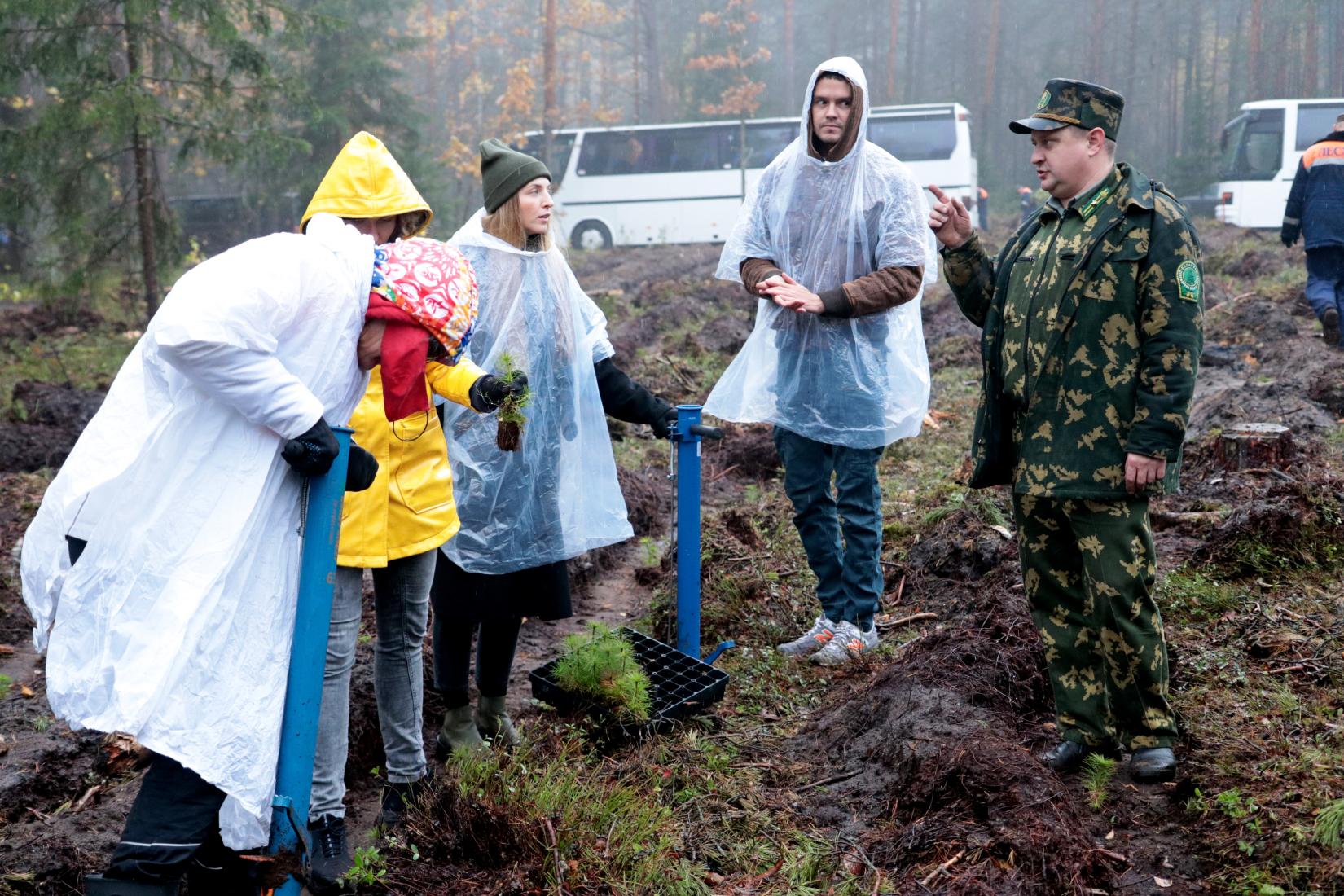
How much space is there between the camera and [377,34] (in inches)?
825

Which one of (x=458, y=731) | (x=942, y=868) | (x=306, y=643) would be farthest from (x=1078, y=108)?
(x=458, y=731)

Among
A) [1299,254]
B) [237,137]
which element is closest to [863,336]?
[237,137]

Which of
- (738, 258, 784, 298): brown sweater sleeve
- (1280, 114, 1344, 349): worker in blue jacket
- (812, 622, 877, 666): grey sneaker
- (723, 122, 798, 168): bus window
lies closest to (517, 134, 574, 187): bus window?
(723, 122, 798, 168): bus window

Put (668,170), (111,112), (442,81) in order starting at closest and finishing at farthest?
1. (111,112)
2. (668,170)
3. (442,81)

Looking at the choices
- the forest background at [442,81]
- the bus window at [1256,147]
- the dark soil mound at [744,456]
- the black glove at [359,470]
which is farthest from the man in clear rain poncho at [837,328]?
the bus window at [1256,147]

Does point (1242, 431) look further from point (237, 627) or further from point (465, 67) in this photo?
point (465, 67)

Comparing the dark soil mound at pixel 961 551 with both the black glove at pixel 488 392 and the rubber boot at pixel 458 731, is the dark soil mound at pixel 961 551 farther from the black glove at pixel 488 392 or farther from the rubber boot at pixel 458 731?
the black glove at pixel 488 392

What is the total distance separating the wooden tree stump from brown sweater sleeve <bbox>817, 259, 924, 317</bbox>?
2763 mm

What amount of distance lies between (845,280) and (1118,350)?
1.37 m

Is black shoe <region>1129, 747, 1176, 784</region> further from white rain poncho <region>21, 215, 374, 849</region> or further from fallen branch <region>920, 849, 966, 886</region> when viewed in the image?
white rain poncho <region>21, 215, 374, 849</region>

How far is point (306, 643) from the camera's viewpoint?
2359mm

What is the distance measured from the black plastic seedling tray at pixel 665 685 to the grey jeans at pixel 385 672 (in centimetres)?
70

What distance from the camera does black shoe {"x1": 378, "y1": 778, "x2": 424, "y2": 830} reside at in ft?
9.81

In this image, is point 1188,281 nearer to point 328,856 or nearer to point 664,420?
point 664,420
